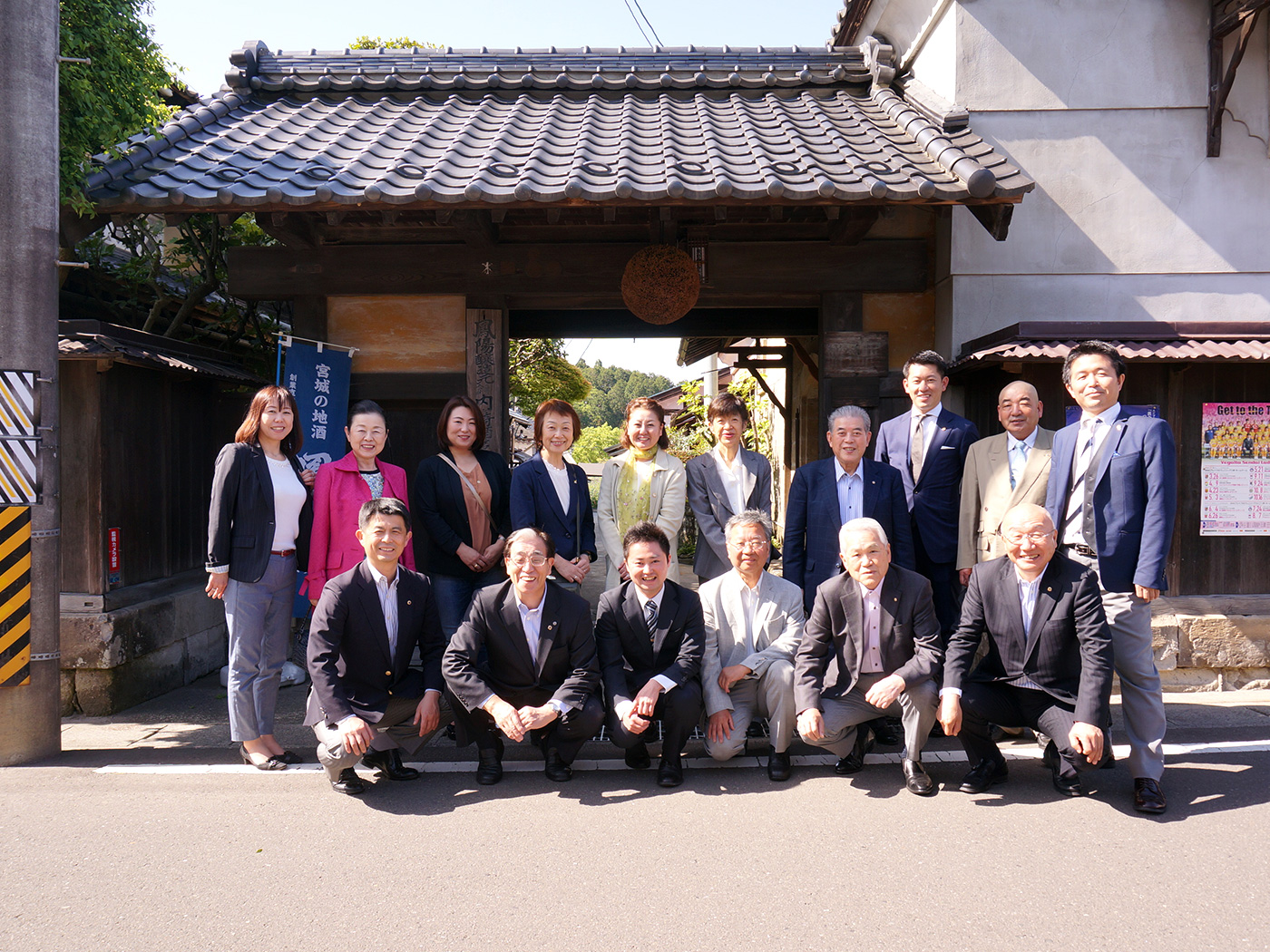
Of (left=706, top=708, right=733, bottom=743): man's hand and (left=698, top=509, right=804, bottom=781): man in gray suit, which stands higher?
(left=698, top=509, right=804, bottom=781): man in gray suit

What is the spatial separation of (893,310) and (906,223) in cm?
69

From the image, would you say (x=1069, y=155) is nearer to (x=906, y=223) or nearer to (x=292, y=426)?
(x=906, y=223)

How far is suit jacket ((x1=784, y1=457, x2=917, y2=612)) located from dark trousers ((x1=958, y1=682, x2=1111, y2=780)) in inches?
36.2

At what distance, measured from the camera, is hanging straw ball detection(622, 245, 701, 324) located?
6.09 meters

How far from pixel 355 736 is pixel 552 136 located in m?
4.41

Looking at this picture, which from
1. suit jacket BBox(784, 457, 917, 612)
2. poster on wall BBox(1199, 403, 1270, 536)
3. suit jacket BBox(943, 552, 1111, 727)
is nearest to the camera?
suit jacket BBox(943, 552, 1111, 727)

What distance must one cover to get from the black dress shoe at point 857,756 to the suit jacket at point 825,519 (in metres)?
0.85

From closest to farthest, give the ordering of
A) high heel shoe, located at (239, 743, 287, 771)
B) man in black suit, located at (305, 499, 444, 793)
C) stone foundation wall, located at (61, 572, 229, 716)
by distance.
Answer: man in black suit, located at (305, 499, 444, 793)
high heel shoe, located at (239, 743, 287, 771)
stone foundation wall, located at (61, 572, 229, 716)

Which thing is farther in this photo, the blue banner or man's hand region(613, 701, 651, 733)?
the blue banner

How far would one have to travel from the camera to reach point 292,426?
4684mm

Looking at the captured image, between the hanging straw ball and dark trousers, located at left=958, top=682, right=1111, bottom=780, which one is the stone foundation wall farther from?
dark trousers, located at left=958, top=682, right=1111, bottom=780

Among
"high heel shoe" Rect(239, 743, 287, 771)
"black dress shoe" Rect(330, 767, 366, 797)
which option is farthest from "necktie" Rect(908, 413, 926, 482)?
"high heel shoe" Rect(239, 743, 287, 771)

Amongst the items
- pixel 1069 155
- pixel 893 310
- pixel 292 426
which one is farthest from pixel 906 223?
pixel 292 426

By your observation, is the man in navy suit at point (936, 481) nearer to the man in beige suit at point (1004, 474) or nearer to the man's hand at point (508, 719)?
the man in beige suit at point (1004, 474)
